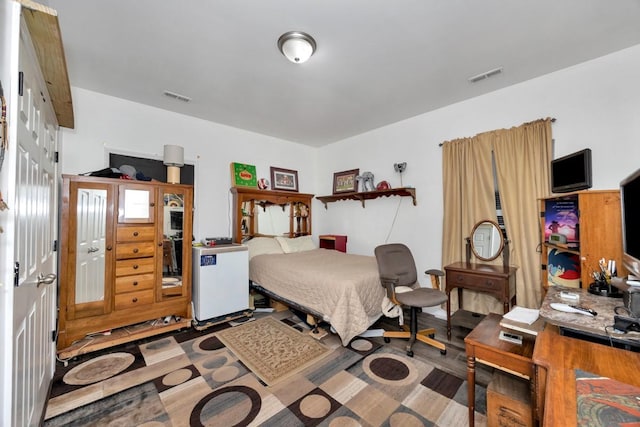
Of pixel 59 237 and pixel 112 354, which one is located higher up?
→ pixel 59 237

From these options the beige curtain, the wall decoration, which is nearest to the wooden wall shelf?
the beige curtain

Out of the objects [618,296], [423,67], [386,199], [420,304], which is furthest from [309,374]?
[423,67]

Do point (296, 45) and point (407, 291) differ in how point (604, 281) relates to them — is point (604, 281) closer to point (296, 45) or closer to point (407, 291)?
point (407, 291)

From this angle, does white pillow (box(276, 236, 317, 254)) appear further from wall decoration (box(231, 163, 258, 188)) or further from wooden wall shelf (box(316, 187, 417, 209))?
wall decoration (box(231, 163, 258, 188))

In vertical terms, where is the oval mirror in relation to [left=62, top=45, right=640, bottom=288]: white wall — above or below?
below

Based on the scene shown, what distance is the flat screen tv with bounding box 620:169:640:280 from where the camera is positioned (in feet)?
4.30

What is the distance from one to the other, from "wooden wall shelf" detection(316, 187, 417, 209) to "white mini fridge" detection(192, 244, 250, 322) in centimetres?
188

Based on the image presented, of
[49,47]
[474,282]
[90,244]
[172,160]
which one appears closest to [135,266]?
[90,244]

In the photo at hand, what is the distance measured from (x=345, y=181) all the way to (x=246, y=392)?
3.43 metres

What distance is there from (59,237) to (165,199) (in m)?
0.99

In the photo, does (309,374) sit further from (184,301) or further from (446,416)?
(184,301)

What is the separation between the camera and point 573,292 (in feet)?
5.52

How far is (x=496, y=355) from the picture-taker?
1387 mm

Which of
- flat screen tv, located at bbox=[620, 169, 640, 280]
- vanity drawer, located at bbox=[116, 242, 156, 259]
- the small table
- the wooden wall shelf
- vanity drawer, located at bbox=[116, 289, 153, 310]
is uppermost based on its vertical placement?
the wooden wall shelf
